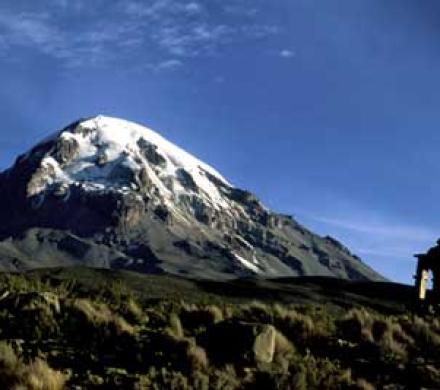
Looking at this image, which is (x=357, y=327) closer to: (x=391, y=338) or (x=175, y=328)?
(x=391, y=338)

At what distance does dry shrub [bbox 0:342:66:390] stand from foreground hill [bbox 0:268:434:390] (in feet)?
0.09

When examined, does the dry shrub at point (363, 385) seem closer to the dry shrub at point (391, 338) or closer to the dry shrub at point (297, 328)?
the dry shrub at point (391, 338)

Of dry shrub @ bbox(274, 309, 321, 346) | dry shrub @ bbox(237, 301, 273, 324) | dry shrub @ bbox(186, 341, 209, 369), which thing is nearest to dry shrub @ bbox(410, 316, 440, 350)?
dry shrub @ bbox(274, 309, 321, 346)

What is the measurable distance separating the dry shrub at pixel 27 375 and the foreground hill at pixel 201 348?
0.03 meters

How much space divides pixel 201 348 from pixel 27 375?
447 cm

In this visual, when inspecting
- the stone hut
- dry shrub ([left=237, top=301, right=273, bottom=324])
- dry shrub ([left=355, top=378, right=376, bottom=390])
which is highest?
the stone hut

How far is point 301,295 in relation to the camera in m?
83.1

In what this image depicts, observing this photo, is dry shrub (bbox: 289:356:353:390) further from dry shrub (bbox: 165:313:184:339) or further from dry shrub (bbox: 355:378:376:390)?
dry shrub (bbox: 165:313:184:339)

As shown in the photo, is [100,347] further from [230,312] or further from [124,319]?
[230,312]

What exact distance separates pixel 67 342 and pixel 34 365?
3.46 m

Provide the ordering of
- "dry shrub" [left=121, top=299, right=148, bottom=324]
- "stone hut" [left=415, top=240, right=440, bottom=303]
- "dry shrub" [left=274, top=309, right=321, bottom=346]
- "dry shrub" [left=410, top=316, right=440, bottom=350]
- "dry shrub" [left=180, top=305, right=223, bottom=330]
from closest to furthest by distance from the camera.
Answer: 1. "dry shrub" [left=274, top=309, right=321, bottom=346]
2. "dry shrub" [left=180, top=305, right=223, bottom=330]
3. "dry shrub" [left=121, top=299, right=148, bottom=324]
4. "dry shrub" [left=410, top=316, right=440, bottom=350]
5. "stone hut" [left=415, top=240, right=440, bottom=303]

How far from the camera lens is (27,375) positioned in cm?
1758

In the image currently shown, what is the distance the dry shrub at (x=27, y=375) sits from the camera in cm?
1727

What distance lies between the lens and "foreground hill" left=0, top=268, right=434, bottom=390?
61.1ft
